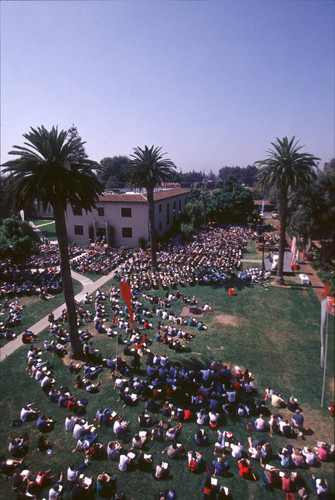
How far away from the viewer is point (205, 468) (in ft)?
37.1

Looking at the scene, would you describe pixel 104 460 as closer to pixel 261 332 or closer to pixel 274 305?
pixel 261 332

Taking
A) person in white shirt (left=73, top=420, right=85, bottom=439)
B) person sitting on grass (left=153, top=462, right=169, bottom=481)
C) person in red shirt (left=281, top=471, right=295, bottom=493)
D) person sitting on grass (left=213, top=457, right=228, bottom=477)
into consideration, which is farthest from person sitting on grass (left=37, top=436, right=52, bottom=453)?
person in red shirt (left=281, top=471, right=295, bottom=493)

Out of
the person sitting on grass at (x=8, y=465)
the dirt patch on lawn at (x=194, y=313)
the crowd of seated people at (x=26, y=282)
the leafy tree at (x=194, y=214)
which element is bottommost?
the person sitting on grass at (x=8, y=465)

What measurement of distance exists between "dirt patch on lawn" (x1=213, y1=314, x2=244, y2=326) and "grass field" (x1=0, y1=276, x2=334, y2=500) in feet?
0.27

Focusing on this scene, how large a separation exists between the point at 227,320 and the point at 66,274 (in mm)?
13951

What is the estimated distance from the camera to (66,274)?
17.5m

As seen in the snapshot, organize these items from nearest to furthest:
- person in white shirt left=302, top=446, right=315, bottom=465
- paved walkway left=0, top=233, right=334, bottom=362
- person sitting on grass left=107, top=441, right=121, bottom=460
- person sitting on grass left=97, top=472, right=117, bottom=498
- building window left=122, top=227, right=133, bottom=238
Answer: person sitting on grass left=97, top=472, right=117, bottom=498
person in white shirt left=302, top=446, right=315, bottom=465
person sitting on grass left=107, top=441, right=121, bottom=460
paved walkway left=0, top=233, right=334, bottom=362
building window left=122, top=227, right=133, bottom=238

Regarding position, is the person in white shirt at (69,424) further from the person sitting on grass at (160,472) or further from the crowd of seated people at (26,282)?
the crowd of seated people at (26,282)

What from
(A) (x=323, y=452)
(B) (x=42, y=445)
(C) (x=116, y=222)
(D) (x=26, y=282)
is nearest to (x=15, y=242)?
(D) (x=26, y=282)

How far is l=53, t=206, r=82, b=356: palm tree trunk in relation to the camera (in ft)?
54.3

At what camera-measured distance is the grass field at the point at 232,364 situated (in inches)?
422

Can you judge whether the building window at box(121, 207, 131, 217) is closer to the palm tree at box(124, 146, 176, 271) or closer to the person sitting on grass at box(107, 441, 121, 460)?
the palm tree at box(124, 146, 176, 271)

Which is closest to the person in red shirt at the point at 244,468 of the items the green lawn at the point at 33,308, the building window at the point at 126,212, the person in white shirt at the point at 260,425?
the person in white shirt at the point at 260,425

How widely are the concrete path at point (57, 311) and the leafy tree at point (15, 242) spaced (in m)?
6.44
